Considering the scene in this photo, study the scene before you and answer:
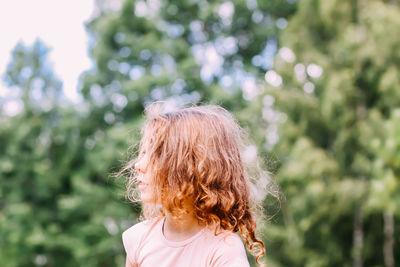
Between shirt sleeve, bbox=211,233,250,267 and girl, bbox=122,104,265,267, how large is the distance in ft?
0.05

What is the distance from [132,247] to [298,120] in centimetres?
1027

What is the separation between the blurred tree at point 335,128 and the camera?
10664 mm

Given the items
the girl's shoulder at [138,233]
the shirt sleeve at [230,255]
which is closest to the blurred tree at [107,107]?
the girl's shoulder at [138,233]

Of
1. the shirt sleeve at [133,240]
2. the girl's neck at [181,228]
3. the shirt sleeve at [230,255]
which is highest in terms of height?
the girl's neck at [181,228]

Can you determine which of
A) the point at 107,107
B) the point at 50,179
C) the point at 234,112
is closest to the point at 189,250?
the point at 234,112

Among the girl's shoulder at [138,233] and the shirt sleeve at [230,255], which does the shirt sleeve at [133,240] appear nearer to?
the girl's shoulder at [138,233]

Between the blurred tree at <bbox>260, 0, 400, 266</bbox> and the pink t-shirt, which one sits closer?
the pink t-shirt

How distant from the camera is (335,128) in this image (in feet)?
37.6

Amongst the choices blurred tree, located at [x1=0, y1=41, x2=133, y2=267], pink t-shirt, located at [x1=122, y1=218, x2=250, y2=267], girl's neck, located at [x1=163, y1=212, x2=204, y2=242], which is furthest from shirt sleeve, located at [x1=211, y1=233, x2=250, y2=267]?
blurred tree, located at [x1=0, y1=41, x2=133, y2=267]

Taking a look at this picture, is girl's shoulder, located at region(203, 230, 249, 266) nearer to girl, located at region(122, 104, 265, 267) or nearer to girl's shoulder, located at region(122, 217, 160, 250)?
girl, located at region(122, 104, 265, 267)

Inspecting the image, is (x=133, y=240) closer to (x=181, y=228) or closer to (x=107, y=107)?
(x=181, y=228)

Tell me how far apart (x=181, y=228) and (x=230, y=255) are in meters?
0.21

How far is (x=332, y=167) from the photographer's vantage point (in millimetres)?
10969

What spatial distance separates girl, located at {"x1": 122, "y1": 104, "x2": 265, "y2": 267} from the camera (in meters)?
1.64
